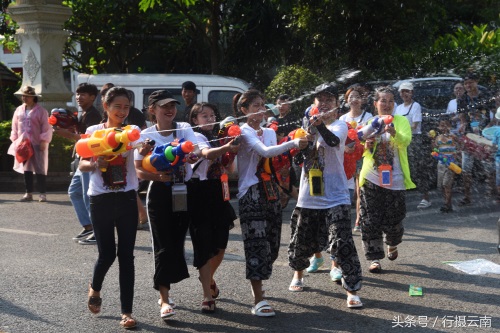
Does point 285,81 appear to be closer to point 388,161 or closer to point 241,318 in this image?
point 388,161

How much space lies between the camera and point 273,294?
7066mm

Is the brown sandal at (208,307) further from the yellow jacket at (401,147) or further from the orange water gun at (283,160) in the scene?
the yellow jacket at (401,147)

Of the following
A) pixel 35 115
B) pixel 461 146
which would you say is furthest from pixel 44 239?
pixel 461 146

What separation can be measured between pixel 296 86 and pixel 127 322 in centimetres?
858

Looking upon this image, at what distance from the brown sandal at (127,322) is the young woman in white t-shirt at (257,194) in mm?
944

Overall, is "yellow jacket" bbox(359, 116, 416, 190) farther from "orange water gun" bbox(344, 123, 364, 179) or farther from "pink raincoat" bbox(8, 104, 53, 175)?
"pink raincoat" bbox(8, 104, 53, 175)

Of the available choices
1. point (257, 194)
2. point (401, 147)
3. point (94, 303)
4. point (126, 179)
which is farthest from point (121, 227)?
point (401, 147)

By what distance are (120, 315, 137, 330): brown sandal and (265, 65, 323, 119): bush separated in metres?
7.68

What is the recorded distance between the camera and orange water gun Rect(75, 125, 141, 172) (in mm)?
5859

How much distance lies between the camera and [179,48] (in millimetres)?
22875

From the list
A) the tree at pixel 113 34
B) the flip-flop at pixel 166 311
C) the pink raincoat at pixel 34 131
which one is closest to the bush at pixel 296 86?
the pink raincoat at pixel 34 131

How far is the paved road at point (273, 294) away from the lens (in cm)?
617

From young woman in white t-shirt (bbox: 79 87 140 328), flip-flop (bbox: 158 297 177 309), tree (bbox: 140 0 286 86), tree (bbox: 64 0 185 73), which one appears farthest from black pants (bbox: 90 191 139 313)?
tree (bbox: 64 0 185 73)

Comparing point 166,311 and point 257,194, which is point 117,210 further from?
point 257,194
